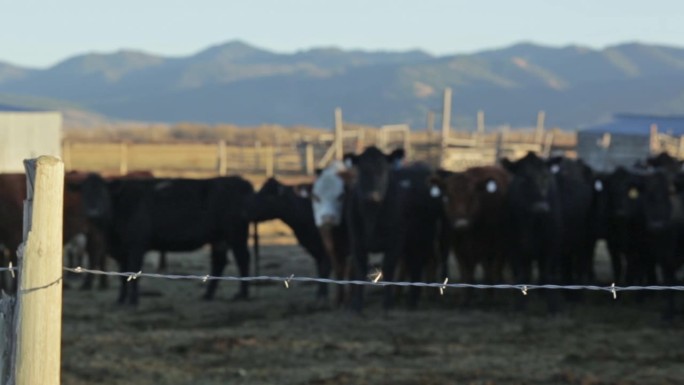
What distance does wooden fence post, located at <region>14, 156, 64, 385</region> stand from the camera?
4363mm

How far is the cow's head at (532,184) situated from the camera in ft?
49.3

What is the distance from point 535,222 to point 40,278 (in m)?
11.2

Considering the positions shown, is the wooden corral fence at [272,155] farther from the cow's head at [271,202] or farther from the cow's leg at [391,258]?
the cow's leg at [391,258]

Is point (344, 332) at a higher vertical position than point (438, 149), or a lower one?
lower

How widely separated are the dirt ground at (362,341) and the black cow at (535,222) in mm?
464

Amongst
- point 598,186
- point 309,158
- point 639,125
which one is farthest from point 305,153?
point 598,186

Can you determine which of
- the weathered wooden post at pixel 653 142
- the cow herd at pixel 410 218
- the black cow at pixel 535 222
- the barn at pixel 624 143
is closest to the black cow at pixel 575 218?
the cow herd at pixel 410 218

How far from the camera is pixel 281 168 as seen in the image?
55.6 meters

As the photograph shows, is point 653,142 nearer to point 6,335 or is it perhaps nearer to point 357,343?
point 357,343

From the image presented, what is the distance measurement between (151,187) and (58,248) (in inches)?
490

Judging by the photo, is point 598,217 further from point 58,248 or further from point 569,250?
point 58,248

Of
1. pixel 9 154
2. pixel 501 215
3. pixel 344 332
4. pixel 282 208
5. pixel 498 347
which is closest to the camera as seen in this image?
pixel 498 347

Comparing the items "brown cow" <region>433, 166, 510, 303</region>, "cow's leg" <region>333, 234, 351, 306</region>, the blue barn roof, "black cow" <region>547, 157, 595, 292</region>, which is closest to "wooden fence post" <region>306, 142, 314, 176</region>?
the blue barn roof

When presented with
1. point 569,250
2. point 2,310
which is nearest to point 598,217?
point 569,250
